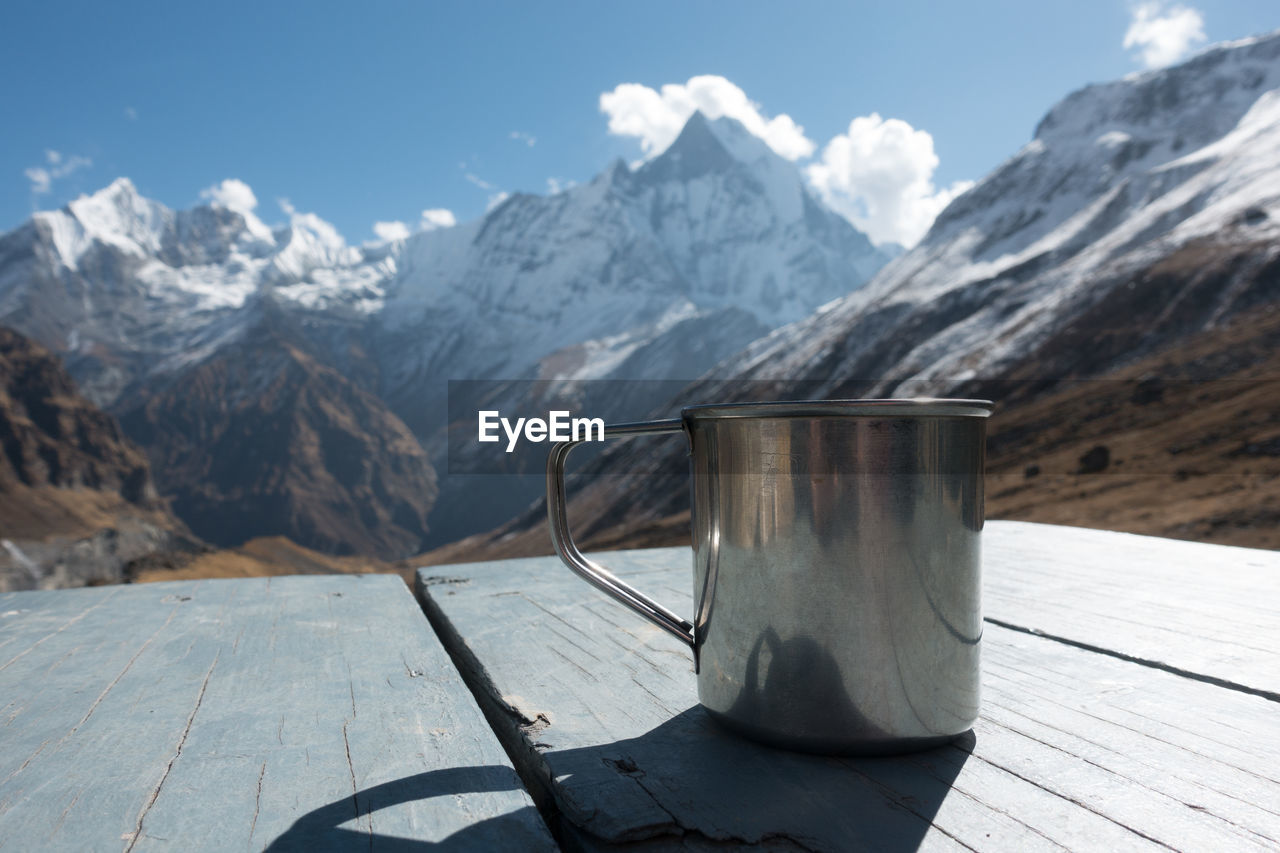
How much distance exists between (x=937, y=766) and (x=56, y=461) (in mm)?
86964

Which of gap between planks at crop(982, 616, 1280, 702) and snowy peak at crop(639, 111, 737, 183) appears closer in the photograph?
gap between planks at crop(982, 616, 1280, 702)

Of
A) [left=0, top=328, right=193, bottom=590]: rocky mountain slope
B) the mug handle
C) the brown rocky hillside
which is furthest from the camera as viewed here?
the brown rocky hillside

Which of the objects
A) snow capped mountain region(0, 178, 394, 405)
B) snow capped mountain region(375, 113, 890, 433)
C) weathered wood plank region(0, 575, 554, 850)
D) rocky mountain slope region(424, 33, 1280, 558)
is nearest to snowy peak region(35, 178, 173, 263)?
snow capped mountain region(0, 178, 394, 405)

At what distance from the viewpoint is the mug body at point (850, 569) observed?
867mm

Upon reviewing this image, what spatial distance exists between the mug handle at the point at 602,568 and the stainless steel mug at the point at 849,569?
3.0 inches

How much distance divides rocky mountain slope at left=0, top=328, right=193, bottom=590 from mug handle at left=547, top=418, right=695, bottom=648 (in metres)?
66.5

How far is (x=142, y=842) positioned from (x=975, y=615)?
93 cm

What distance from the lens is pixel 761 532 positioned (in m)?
0.89

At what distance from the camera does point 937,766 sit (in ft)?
3.02

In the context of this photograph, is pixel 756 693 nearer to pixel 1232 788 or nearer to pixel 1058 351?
pixel 1232 788

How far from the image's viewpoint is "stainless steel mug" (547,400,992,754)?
867 mm

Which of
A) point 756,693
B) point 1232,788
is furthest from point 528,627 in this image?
point 1232,788

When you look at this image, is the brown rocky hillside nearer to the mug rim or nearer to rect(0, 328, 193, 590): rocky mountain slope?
rect(0, 328, 193, 590): rocky mountain slope

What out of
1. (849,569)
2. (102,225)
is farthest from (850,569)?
(102,225)
